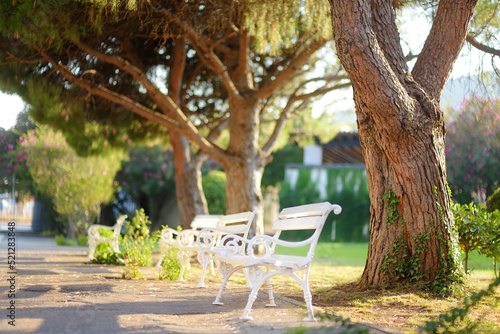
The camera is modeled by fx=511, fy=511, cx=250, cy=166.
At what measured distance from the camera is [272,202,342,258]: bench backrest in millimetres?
3719

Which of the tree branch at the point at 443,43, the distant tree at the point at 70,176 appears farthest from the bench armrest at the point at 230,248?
the distant tree at the point at 70,176

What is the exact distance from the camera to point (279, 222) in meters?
4.57

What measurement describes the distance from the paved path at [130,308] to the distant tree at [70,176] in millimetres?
6760

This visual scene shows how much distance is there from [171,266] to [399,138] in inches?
117

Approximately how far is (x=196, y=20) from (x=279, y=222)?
3993mm

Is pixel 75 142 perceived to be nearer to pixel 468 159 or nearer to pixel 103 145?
pixel 103 145

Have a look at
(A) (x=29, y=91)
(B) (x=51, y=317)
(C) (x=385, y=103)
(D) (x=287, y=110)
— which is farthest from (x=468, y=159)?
(B) (x=51, y=317)

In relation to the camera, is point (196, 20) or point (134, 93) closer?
point (196, 20)

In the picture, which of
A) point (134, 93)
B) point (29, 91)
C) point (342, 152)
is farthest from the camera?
point (342, 152)

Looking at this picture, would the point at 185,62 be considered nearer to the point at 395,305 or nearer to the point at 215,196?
the point at 215,196

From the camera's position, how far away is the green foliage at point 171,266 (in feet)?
19.6

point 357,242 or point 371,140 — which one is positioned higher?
point 371,140

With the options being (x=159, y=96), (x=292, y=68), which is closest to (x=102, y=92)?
(x=159, y=96)

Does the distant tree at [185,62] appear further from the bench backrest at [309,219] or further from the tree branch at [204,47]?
the bench backrest at [309,219]
